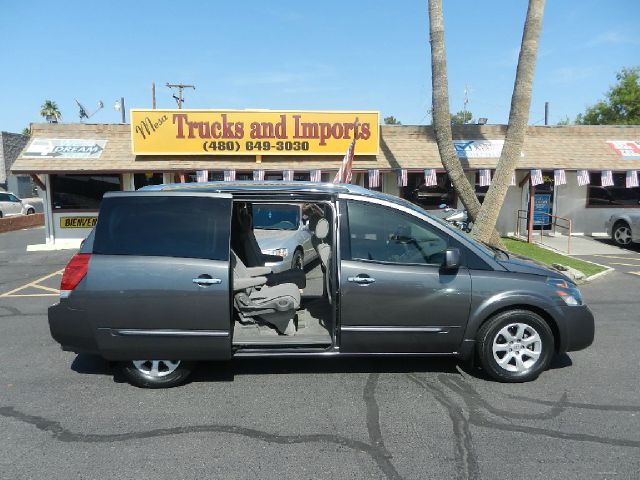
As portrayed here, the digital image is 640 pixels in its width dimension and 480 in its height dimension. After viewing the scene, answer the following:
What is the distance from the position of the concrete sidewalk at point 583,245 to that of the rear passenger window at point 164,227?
1109 cm

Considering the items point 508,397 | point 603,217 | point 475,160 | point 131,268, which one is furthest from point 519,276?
point 603,217

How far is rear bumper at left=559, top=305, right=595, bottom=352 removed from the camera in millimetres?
4184

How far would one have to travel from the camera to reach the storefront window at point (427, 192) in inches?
592

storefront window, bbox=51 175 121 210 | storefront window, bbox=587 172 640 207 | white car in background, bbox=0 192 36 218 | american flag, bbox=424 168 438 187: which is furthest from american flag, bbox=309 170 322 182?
white car in background, bbox=0 192 36 218

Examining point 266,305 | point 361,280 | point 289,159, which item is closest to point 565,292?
point 361,280

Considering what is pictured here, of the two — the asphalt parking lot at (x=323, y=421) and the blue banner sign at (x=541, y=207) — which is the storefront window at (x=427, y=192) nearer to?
the blue banner sign at (x=541, y=207)

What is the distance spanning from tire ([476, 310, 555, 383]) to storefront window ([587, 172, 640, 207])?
13.7m

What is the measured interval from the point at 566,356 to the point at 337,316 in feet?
9.08

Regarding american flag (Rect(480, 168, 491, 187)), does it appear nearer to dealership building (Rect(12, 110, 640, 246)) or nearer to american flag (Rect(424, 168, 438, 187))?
dealership building (Rect(12, 110, 640, 246))

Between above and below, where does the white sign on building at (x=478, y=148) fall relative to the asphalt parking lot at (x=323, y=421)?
above

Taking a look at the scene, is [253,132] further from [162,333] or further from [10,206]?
[10,206]

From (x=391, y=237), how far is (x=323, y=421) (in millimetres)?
1709

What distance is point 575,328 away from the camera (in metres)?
4.20

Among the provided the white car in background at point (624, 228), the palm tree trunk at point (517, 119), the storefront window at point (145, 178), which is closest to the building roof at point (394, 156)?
the storefront window at point (145, 178)
